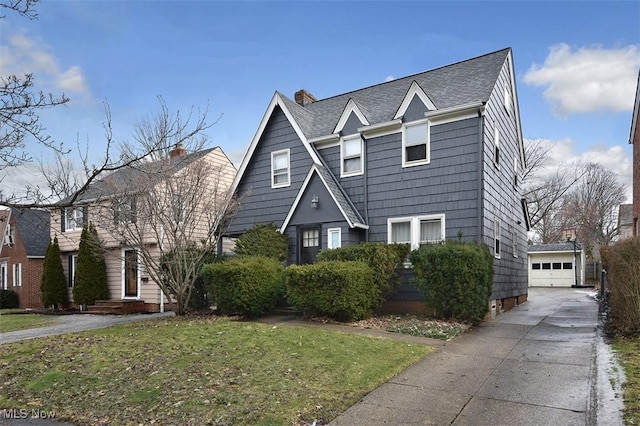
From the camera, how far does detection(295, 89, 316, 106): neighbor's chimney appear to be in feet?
64.8

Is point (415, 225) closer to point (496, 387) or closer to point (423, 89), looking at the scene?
point (423, 89)

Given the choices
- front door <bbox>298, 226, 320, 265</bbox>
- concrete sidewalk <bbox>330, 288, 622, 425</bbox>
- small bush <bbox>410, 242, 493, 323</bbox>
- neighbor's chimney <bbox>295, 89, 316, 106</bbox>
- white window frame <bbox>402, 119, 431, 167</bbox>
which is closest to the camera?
concrete sidewalk <bbox>330, 288, 622, 425</bbox>

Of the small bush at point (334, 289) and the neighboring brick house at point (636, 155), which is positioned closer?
the small bush at point (334, 289)

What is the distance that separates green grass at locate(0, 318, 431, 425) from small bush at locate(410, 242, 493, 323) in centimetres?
284

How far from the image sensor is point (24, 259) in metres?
24.7

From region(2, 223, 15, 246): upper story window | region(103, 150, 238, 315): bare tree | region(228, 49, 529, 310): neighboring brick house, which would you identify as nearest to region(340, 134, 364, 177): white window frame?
region(228, 49, 529, 310): neighboring brick house

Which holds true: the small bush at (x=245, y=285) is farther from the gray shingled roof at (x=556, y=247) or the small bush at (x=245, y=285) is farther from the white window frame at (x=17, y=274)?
the gray shingled roof at (x=556, y=247)

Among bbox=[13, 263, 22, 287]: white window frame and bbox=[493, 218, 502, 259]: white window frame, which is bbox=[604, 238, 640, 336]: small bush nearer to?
bbox=[493, 218, 502, 259]: white window frame

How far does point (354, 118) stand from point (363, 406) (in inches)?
456

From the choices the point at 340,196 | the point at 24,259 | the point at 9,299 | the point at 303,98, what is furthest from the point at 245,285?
the point at 9,299

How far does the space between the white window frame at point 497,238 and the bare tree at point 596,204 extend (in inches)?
1394

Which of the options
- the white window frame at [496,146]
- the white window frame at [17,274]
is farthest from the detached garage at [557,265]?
the white window frame at [17,274]

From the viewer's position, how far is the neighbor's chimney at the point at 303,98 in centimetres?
1974

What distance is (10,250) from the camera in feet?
85.3
